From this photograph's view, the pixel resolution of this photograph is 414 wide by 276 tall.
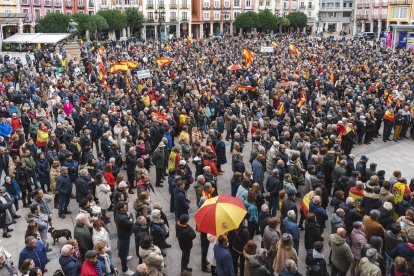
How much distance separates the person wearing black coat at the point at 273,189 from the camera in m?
9.64

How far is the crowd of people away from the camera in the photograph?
7160mm

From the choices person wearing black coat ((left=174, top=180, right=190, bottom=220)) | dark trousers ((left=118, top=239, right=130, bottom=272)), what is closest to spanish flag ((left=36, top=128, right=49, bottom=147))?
person wearing black coat ((left=174, top=180, right=190, bottom=220))

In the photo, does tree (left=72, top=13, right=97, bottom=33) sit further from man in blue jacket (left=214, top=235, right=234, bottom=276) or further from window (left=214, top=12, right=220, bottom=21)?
man in blue jacket (left=214, top=235, right=234, bottom=276)

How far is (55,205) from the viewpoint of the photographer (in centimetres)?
1093

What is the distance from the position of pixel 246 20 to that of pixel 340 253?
225 feet

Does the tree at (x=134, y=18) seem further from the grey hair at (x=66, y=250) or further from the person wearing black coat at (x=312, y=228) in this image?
the grey hair at (x=66, y=250)

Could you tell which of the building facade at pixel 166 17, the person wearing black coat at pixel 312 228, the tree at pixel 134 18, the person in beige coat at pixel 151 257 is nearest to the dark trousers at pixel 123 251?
the person in beige coat at pixel 151 257

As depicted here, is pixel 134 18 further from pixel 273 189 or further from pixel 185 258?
pixel 185 258

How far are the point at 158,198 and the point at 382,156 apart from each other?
883 centimetres

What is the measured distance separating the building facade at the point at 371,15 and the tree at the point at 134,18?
136 feet

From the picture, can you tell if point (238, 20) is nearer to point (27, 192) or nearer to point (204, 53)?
point (204, 53)

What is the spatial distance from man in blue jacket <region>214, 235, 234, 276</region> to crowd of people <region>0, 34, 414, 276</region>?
0.02 meters

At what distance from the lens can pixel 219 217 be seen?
6.82 m

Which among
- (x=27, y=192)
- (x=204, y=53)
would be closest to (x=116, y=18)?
(x=204, y=53)
